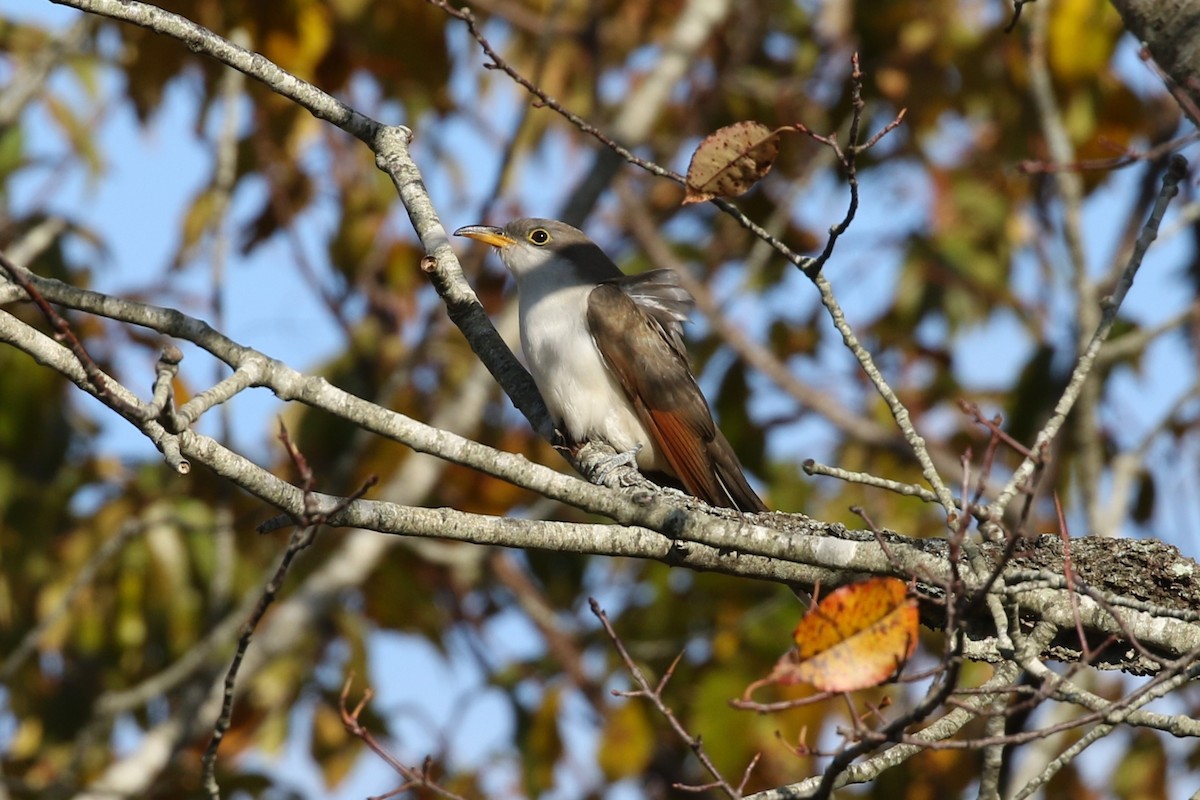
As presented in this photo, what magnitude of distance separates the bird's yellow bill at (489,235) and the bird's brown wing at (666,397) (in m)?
0.84

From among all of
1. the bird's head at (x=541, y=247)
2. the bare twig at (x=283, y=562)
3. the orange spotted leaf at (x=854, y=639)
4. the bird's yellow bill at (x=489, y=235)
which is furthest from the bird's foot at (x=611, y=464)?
the orange spotted leaf at (x=854, y=639)

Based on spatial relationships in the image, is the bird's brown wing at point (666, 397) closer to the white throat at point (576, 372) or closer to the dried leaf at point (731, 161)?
the white throat at point (576, 372)

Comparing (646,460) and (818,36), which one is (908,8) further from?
(646,460)

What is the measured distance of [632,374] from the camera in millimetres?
5941

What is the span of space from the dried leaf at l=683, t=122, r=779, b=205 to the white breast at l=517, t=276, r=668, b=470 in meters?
2.35

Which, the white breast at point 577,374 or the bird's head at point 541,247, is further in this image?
the bird's head at point 541,247

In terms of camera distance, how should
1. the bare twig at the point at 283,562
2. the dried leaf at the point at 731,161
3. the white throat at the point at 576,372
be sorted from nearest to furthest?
the bare twig at the point at 283,562 → the dried leaf at the point at 731,161 → the white throat at the point at 576,372

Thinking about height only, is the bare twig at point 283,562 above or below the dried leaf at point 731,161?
below

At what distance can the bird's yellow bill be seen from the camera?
6.77 metres

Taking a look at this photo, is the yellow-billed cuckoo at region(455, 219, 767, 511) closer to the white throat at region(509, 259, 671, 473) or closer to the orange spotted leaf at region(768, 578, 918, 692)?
the white throat at region(509, 259, 671, 473)

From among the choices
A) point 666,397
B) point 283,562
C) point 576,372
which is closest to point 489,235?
point 576,372

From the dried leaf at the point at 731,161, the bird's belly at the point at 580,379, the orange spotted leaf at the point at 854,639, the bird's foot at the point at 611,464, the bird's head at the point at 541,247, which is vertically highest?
the bird's head at the point at 541,247

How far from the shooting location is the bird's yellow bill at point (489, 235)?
22.2ft

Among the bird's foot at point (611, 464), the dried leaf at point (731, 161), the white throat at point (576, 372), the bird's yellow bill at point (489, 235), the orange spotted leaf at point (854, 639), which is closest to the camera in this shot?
the orange spotted leaf at point (854, 639)
